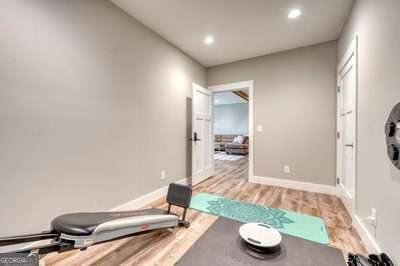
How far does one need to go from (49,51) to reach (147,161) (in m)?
1.65

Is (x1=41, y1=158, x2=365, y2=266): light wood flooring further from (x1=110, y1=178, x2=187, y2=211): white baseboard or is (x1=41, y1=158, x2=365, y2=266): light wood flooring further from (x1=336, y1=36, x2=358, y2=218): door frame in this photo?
(x1=336, y1=36, x2=358, y2=218): door frame

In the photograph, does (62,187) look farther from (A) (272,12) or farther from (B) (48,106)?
(A) (272,12)

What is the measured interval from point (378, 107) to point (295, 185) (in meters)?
2.10

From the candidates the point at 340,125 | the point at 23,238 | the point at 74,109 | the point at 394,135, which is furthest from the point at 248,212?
the point at 74,109

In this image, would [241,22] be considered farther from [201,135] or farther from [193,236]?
[193,236]

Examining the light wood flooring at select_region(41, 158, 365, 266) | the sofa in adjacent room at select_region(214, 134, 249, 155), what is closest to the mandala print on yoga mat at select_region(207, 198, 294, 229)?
the light wood flooring at select_region(41, 158, 365, 266)

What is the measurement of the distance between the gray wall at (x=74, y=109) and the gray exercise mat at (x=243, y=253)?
54.4 inches

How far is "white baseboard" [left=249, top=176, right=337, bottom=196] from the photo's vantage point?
2.95 m

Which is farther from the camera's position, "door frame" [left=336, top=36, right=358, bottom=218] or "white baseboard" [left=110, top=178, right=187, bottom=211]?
"white baseboard" [left=110, top=178, right=187, bottom=211]

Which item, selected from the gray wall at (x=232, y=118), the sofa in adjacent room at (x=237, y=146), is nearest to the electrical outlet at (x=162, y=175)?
the sofa in adjacent room at (x=237, y=146)

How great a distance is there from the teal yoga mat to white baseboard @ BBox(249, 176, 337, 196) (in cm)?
104

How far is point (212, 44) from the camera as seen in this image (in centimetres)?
305

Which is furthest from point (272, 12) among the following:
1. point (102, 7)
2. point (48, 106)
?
point (48, 106)

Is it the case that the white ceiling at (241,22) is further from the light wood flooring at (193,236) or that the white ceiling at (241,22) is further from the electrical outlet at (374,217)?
the light wood flooring at (193,236)
